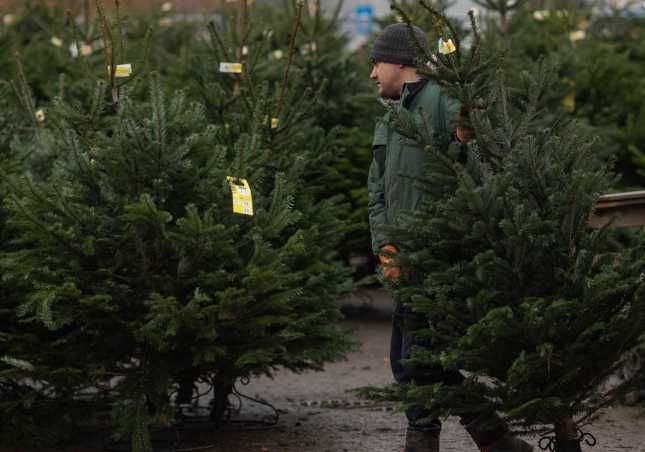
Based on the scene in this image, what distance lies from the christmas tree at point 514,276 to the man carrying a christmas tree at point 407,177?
14 cm

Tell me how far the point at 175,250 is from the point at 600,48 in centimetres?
755

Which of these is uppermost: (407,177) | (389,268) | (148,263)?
(407,177)

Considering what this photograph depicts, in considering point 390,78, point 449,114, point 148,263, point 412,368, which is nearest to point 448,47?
point 449,114

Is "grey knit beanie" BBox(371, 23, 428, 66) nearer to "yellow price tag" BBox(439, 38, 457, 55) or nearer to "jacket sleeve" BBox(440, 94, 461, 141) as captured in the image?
"jacket sleeve" BBox(440, 94, 461, 141)

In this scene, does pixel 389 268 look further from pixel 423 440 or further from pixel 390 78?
pixel 390 78

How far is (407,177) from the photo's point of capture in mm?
5051

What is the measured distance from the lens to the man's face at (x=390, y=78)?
5.58 meters

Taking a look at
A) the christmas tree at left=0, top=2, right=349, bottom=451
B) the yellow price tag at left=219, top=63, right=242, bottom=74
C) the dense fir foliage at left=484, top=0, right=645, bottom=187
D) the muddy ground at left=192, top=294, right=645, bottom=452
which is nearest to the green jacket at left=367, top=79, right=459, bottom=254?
the christmas tree at left=0, top=2, right=349, bottom=451

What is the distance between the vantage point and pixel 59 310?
5.39 meters

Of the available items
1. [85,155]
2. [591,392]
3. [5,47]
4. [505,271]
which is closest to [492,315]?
[505,271]

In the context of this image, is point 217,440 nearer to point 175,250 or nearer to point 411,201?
point 175,250

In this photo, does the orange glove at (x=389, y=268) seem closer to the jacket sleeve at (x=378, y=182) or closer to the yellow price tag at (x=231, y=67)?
the jacket sleeve at (x=378, y=182)

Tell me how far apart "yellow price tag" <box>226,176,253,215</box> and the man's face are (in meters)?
0.77

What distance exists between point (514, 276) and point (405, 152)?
0.95 metres
